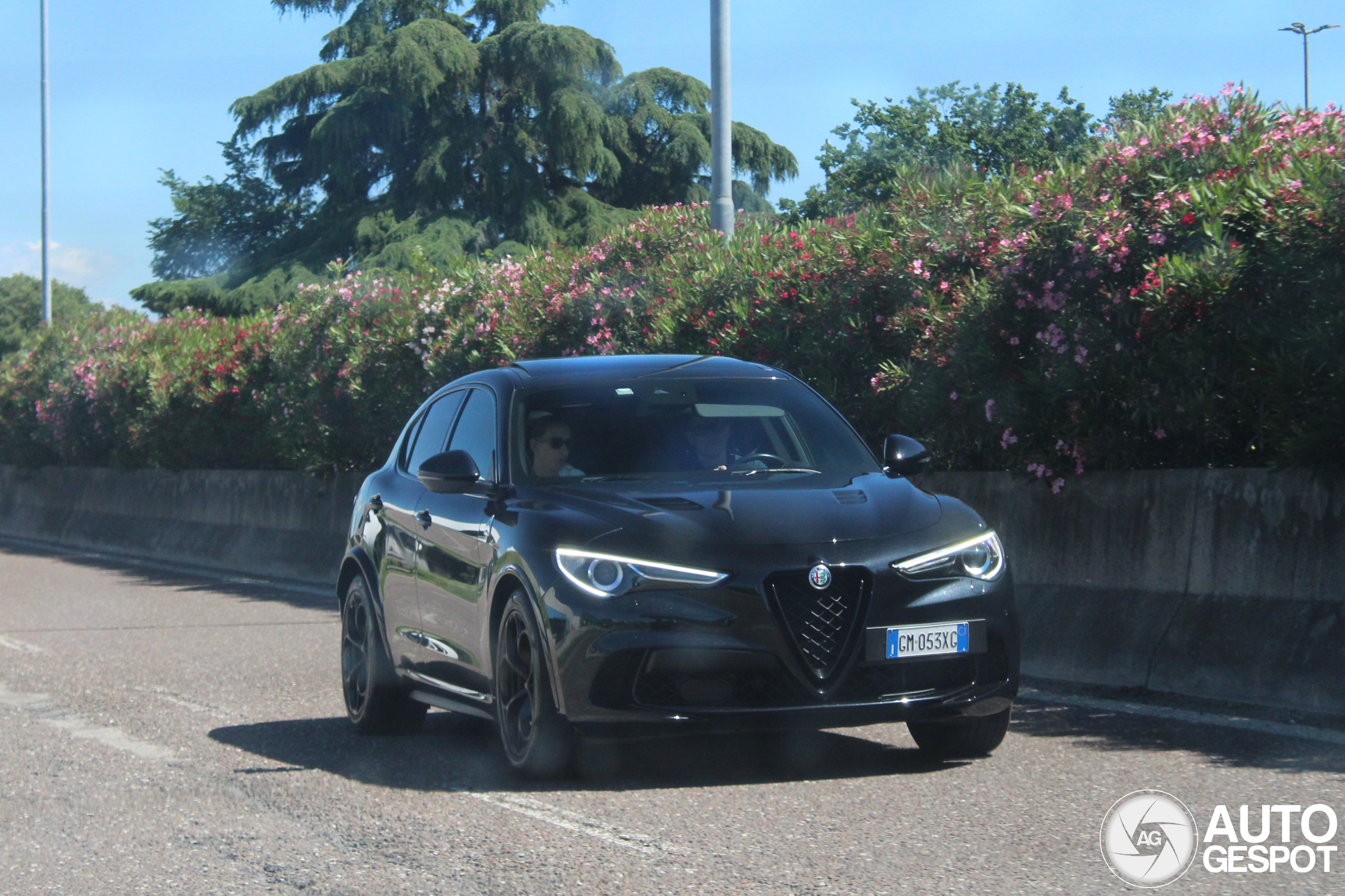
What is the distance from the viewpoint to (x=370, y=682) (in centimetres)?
841

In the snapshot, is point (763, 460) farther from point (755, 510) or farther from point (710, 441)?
point (755, 510)

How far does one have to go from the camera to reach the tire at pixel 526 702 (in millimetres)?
6484

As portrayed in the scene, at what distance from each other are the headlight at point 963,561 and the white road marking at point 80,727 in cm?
350

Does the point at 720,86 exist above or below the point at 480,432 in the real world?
above

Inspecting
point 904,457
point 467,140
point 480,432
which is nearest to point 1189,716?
point 904,457

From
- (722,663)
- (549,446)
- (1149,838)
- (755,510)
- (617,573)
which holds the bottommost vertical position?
(1149,838)

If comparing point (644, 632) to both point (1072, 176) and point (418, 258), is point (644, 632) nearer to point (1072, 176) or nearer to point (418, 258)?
point (1072, 176)

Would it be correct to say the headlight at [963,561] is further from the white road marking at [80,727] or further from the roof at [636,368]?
the white road marking at [80,727]

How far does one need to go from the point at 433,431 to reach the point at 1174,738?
3743mm

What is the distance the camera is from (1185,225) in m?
9.52

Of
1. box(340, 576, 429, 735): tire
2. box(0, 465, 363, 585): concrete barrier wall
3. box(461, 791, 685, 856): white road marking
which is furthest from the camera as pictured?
box(0, 465, 363, 585): concrete barrier wall

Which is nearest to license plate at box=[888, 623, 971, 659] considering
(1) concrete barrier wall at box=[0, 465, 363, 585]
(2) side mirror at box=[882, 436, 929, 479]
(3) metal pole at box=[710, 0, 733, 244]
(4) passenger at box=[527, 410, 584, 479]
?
(2) side mirror at box=[882, 436, 929, 479]

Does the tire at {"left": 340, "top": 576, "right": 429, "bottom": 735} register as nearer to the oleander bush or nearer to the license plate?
the license plate

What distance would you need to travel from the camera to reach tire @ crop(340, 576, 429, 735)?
8.38 meters
